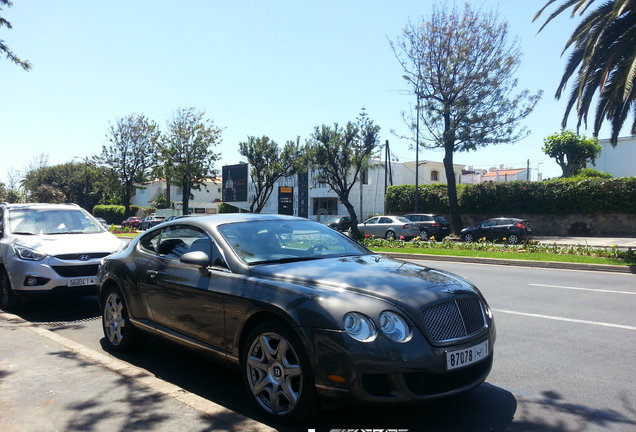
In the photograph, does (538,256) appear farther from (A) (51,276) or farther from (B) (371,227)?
(B) (371,227)

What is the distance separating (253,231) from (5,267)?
5140 mm

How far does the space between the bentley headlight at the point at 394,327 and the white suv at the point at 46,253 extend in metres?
4.45

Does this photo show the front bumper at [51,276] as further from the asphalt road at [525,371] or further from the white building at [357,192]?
the white building at [357,192]

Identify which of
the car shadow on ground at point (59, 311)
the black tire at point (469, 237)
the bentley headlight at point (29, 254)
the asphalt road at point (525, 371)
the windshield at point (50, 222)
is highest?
the windshield at point (50, 222)

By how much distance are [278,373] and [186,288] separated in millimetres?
1329

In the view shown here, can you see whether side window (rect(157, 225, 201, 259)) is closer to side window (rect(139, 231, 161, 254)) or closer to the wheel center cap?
side window (rect(139, 231, 161, 254))

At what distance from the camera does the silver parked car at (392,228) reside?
1060 inches

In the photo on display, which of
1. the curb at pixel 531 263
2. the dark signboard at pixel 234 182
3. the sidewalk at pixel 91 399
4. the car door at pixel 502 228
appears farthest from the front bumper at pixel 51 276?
the dark signboard at pixel 234 182

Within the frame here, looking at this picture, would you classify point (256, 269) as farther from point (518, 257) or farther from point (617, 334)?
point (518, 257)

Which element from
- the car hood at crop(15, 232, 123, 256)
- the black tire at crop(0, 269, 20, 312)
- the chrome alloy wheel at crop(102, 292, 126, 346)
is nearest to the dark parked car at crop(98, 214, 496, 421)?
the chrome alloy wheel at crop(102, 292, 126, 346)

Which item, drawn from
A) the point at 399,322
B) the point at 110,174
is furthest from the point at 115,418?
the point at 110,174

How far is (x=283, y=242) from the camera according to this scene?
4559 mm

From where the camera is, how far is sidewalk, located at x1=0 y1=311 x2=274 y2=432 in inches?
133

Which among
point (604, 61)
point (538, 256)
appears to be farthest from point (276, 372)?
point (604, 61)
